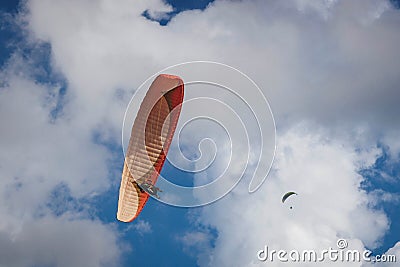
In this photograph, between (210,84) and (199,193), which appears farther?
(199,193)

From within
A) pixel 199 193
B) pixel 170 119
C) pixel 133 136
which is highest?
pixel 170 119

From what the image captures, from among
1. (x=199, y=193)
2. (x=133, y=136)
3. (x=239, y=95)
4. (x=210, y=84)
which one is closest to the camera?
(x=239, y=95)

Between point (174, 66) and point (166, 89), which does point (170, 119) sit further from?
point (174, 66)

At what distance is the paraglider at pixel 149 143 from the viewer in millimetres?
50719

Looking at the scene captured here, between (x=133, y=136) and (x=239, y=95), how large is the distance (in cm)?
1566

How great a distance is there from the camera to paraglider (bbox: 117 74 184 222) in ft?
166

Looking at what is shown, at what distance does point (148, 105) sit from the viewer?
50.8m

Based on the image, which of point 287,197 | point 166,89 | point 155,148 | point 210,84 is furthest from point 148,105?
point 287,197

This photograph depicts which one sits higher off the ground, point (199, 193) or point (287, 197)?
point (287, 197)

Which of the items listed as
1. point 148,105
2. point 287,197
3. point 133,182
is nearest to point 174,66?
point 148,105

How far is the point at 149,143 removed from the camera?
53750 millimetres

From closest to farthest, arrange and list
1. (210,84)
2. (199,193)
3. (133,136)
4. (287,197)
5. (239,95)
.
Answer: (239,95), (210,84), (199,193), (133,136), (287,197)

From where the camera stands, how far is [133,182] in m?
53.9

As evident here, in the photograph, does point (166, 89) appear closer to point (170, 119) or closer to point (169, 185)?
point (170, 119)
